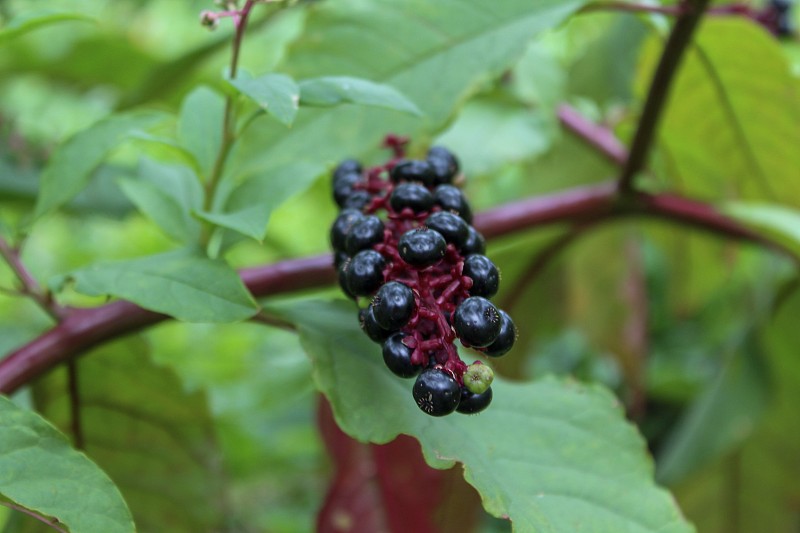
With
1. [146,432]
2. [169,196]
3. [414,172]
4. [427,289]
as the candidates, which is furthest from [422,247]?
[146,432]

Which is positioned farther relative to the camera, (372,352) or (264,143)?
(264,143)

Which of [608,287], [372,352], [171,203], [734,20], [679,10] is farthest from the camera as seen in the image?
[608,287]

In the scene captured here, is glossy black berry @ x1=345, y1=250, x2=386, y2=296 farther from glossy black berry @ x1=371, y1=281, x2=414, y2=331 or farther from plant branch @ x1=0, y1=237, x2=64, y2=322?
plant branch @ x1=0, y1=237, x2=64, y2=322

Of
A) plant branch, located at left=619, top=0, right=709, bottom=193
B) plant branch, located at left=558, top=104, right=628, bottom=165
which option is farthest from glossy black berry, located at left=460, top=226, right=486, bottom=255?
plant branch, located at left=558, top=104, right=628, bottom=165

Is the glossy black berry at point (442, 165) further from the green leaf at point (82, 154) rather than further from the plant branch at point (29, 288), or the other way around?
the plant branch at point (29, 288)

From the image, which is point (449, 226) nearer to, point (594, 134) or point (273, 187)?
point (273, 187)

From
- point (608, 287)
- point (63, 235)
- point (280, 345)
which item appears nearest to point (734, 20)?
point (608, 287)

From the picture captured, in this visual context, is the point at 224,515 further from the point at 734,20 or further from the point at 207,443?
the point at 734,20
